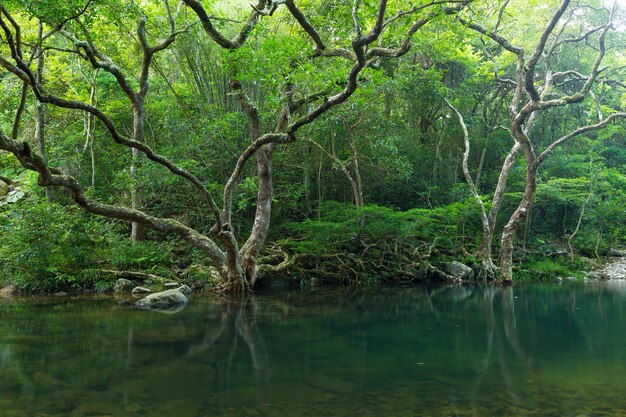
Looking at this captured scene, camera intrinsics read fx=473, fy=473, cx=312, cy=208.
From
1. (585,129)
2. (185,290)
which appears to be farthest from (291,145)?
(585,129)

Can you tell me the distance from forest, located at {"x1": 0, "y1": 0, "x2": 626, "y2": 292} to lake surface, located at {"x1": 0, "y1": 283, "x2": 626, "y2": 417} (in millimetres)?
3204

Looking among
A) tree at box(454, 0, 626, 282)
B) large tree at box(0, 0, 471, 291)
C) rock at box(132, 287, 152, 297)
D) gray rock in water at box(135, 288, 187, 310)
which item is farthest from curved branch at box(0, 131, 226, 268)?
tree at box(454, 0, 626, 282)

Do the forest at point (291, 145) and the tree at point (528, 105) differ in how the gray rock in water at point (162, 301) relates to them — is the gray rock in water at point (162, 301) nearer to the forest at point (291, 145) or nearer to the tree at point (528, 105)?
the forest at point (291, 145)

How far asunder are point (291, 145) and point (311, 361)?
11918 millimetres

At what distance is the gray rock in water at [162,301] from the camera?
32.9 feet

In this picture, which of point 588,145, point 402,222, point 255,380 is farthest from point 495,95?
point 255,380

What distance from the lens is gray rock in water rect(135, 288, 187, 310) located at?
395 inches

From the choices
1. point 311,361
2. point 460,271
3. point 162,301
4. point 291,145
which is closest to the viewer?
point 311,361

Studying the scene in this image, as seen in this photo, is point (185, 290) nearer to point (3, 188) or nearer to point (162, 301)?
point (162, 301)

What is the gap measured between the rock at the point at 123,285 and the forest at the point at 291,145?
32 cm

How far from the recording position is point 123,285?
12.7 m

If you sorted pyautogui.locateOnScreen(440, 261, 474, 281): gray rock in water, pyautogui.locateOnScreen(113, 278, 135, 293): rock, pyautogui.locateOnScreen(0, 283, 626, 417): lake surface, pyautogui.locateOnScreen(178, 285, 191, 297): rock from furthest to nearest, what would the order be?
pyautogui.locateOnScreen(440, 261, 474, 281): gray rock in water < pyautogui.locateOnScreen(113, 278, 135, 293): rock < pyautogui.locateOnScreen(178, 285, 191, 297): rock < pyautogui.locateOnScreen(0, 283, 626, 417): lake surface

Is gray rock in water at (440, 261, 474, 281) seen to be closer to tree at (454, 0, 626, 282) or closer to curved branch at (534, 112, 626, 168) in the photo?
tree at (454, 0, 626, 282)

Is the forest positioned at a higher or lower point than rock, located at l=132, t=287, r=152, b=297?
higher
